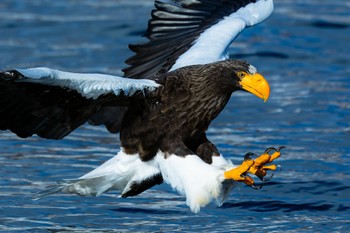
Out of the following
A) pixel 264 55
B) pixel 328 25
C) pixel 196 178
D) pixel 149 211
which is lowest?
pixel 149 211

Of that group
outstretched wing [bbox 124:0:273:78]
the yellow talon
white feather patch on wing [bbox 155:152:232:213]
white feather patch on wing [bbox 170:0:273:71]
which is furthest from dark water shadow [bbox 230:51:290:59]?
the yellow talon

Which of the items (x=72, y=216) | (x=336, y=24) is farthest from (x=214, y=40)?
(x=336, y=24)

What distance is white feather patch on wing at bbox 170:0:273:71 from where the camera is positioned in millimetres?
8664

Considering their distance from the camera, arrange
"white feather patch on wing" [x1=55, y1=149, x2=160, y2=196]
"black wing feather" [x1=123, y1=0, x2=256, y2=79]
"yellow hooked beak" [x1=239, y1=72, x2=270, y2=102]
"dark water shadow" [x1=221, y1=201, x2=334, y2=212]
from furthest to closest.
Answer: "black wing feather" [x1=123, y1=0, x2=256, y2=79]
"dark water shadow" [x1=221, y1=201, x2=334, y2=212]
"white feather patch on wing" [x1=55, y1=149, x2=160, y2=196]
"yellow hooked beak" [x1=239, y1=72, x2=270, y2=102]

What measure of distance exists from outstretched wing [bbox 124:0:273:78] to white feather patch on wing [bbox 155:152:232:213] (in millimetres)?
1198

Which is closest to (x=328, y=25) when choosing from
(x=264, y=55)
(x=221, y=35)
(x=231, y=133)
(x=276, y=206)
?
(x=264, y=55)

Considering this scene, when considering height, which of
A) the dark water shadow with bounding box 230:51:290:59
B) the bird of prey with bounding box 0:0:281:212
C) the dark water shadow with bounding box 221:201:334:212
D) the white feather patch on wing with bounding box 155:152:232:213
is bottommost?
the dark water shadow with bounding box 221:201:334:212

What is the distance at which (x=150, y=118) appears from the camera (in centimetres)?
772

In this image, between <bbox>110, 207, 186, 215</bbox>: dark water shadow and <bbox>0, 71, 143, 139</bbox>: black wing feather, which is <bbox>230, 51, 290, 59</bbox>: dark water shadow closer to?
<bbox>110, 207, 186, 215</bbox>: dark water shadow

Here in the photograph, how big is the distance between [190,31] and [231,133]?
6.49 ft

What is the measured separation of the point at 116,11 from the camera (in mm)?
16250

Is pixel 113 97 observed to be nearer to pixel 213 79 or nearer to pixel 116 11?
pixel 213 79

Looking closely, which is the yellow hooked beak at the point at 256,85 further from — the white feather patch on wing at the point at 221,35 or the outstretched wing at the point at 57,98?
the white feather patch on wing at the point at 221,35

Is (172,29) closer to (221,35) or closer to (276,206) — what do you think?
(221,35)
